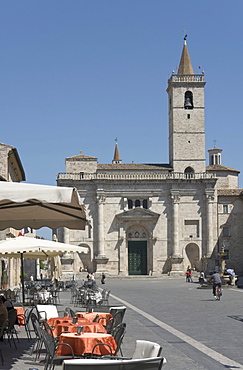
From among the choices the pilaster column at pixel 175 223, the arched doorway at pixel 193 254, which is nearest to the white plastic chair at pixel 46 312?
the pilaster column at pixel 175 223

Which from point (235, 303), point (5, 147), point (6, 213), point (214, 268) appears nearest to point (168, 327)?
point (6, 213)

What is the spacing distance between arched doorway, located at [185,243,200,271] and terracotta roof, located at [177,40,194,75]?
17.9 meters

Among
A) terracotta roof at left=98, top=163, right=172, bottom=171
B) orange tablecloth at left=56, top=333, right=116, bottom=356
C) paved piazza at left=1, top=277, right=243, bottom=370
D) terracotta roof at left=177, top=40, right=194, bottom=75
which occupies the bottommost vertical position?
paved piazza at left=1, top=277, right=243, bottom=370

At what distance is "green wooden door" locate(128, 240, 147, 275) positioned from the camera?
60.0 metres

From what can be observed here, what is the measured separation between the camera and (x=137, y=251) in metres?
60.3

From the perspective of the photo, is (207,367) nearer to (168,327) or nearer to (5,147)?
(168,327)

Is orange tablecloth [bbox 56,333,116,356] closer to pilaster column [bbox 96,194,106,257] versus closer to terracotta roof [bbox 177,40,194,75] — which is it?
pilaster column [bbox 96,194,106,257]

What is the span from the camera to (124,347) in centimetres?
1144

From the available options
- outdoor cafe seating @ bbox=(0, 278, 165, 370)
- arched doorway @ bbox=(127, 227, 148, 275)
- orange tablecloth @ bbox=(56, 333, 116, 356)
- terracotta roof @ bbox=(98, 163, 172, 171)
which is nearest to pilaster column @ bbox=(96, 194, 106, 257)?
arched doorway @ bbox=(127, 227, 148, 275)

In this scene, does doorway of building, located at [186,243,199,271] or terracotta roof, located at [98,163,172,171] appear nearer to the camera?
doorway of building, located at [186,243,199,271]

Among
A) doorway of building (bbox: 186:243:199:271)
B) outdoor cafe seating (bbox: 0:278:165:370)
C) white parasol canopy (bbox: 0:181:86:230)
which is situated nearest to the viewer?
→ outdoor cafe seating (bbox: 0:278:165:370)

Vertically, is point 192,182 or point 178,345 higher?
point 192,182

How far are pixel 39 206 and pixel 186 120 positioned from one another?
53417mm

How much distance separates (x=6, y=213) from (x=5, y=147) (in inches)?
1027
